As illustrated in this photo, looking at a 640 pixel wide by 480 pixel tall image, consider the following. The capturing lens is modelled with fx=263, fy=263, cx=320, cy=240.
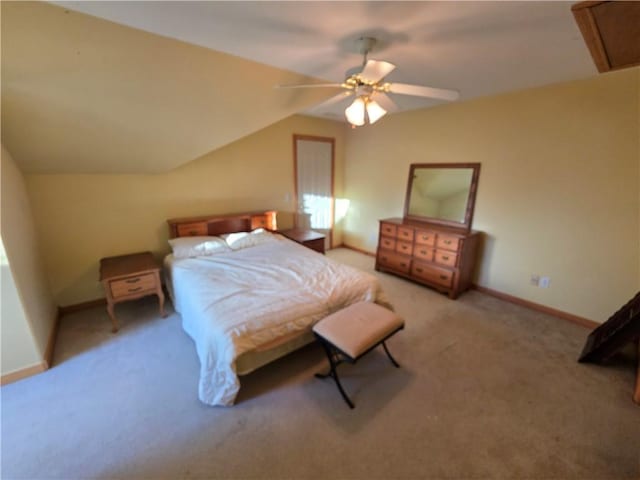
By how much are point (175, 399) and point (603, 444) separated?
2.64m

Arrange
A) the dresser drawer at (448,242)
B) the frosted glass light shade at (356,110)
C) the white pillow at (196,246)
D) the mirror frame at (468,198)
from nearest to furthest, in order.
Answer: the frosted glass light shade at (356,110) → the white pillow at (196,246) → the dresser drawer at (448,242) → the mirror frame at (468,198)

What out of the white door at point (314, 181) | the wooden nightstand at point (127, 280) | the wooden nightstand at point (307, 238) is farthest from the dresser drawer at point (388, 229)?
the wooden nightstand at point (127, 280)

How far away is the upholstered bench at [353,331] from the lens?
1.69 metres

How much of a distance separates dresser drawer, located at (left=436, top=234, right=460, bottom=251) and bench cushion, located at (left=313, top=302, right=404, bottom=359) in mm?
1636

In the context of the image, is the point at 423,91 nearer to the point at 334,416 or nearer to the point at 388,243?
the point at 334,416

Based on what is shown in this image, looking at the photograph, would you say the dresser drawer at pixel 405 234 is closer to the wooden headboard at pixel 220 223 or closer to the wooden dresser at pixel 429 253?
the wooden dresser at pixel 429 253

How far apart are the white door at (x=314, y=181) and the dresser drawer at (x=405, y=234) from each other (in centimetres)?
158

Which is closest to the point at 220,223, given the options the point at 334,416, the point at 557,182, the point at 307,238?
the point at 307,238

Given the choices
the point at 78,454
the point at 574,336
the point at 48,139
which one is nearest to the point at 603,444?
the point at 574,336

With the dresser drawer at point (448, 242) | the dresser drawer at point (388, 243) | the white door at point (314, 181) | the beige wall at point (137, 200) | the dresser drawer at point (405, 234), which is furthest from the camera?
the white door at point (314, 181)

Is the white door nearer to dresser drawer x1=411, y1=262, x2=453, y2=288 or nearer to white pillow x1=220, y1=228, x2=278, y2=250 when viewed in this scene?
white pillow x1=220, y1=228, x2=278, y2=250

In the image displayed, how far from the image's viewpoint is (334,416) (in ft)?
5.52

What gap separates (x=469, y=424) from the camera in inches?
64.6

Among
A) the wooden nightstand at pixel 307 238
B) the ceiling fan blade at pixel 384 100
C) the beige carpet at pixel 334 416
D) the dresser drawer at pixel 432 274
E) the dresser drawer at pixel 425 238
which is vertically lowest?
the beige carpet at pixel 334 416
